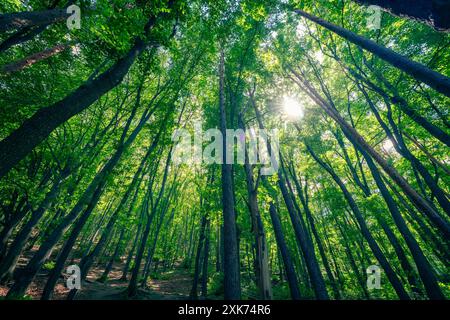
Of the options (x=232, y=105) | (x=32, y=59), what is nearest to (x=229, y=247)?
(x=232, y=105)

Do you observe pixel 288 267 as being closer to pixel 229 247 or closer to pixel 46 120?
pixel 229 247

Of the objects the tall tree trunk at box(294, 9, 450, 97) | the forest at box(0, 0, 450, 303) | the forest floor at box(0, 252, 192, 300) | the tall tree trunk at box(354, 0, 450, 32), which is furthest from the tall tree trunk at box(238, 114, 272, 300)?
the forest floor at box(0, 252, 192, 300)

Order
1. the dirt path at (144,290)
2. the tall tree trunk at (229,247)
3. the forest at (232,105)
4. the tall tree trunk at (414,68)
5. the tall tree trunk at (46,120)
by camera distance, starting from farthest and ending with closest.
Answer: the dirt path at (144,290), the tall tree trunk at (229,247), the forest at (232,105), the tall tree trunk at (414,68), the tall tree trunk at (46,120)

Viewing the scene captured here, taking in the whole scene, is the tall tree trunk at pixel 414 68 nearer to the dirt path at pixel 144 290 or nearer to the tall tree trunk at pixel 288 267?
the tall tree trunk at pixel 288 267

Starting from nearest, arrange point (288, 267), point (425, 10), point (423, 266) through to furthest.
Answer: point (425, 10) → point (423, 266) → point (288, 267)

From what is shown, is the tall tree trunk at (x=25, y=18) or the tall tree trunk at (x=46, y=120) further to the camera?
→ the tall tree trunk at (x=25, y=18)

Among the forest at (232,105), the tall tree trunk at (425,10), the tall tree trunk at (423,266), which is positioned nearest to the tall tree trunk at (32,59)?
the forest at (232,105)

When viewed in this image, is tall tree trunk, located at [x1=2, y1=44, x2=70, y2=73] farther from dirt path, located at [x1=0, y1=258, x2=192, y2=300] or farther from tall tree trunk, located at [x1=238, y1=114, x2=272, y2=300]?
tall tree trunk, located at [x1=238, y1=114, x2=272, y2=300]

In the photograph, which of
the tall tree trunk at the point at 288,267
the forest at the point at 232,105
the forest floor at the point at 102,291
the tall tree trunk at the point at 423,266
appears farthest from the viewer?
the forest floor at the point at 102,291

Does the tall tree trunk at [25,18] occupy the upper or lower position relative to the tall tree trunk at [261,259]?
upper

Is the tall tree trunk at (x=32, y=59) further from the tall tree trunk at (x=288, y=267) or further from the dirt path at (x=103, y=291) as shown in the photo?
the tall tree trunk at (x=288, y=267)

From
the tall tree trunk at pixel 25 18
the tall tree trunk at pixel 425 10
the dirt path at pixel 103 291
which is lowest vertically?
the dirt path at pixel 103 291
